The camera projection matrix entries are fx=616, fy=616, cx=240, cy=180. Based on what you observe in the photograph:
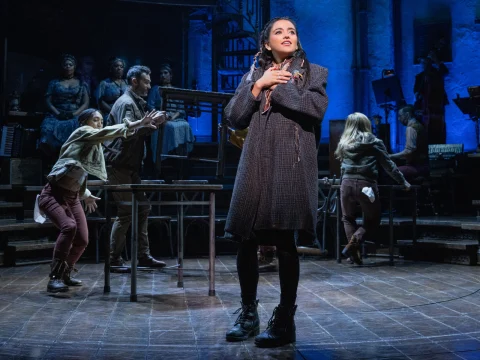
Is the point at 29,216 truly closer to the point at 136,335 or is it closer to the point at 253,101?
the point at 136,335

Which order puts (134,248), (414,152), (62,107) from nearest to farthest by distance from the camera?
(134,248) → (414,152) → (62,107)

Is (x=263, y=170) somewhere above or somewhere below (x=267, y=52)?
below

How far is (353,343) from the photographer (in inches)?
122

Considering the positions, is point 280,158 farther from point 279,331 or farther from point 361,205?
point 361,205

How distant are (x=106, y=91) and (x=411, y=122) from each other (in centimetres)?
488

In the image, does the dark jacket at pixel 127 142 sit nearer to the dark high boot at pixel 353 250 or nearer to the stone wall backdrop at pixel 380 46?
the dark high boot at pixel 353 250

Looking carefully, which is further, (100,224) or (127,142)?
(100,224)

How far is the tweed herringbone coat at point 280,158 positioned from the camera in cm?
291

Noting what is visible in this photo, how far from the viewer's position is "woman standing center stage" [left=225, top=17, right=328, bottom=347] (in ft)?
9.57

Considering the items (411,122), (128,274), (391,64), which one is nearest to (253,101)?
(128,274)

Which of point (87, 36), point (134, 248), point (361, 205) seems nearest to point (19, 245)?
point (134, 248)

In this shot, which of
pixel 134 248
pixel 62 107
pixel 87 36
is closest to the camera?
pixel 134 248

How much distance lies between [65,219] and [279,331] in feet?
7.93

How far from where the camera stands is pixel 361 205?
6637mm
